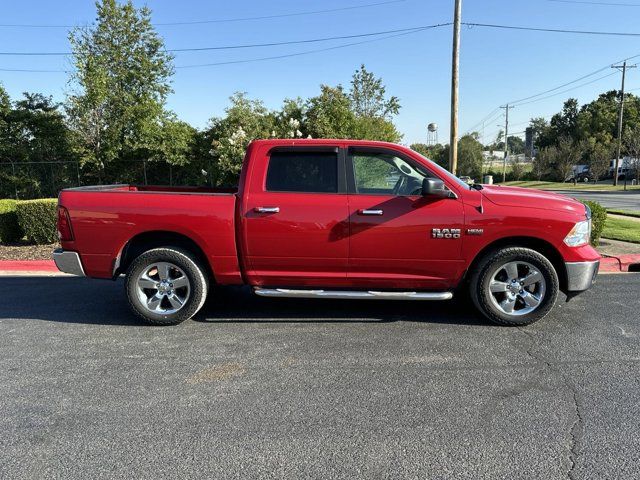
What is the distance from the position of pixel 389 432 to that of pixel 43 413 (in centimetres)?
235

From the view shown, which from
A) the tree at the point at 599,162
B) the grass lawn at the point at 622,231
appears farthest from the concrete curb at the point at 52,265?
the tree at the point at 599,162

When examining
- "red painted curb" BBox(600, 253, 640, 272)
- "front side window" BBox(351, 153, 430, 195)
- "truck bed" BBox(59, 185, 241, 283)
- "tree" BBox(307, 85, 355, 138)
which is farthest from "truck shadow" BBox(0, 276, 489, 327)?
"tree" BBox(307, 85, 355, 138)

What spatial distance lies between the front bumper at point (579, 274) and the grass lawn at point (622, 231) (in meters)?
6.34

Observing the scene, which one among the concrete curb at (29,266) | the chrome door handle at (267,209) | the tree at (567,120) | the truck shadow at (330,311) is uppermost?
the tree at (567,120)

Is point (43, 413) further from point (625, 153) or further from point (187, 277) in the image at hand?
point (625, 153)

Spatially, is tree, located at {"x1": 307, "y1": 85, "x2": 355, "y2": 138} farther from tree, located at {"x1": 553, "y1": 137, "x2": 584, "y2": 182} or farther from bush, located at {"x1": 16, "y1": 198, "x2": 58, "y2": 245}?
tree, located at {"x1": 553, "y1": 137, "x2": 584, "y2": 182}

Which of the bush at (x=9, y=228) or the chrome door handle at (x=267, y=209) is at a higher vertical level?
the chrome door handle at (x=267, y=209)

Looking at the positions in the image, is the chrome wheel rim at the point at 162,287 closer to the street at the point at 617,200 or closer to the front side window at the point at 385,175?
the front side window at the point at 385,175

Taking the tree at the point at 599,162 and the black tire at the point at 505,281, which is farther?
the tree at the point at 599,162

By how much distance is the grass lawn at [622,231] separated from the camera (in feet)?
33.8

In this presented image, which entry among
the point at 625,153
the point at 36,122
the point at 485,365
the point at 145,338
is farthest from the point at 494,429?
the point at 625,153

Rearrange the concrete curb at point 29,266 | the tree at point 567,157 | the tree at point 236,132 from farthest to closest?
the tree at point 567,157 < the tree at point 236,132 < the concrete curb at point 29,266

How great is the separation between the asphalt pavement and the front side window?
1413 mm

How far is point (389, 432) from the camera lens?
303 centimetres
